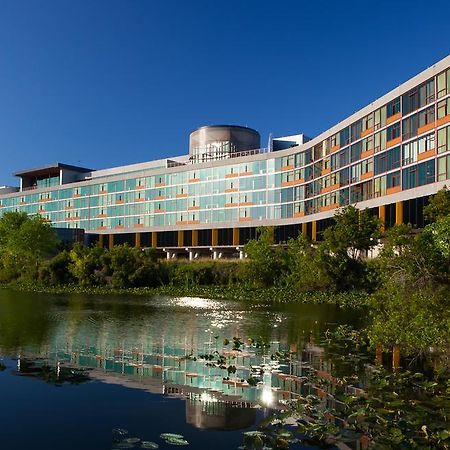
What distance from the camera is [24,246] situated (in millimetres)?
75125

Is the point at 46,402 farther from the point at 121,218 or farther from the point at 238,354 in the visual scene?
the point at 121,218

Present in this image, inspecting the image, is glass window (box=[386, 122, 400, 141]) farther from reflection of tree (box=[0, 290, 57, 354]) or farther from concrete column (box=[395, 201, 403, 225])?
reflection of tree (box=[0, 290, 57, 354])

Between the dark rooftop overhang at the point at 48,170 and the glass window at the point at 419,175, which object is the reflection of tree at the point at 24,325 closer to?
the glass window at the point at 419,175

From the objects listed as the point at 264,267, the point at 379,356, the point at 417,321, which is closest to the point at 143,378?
the point at 417,321

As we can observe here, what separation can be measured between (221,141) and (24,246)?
40832 mm

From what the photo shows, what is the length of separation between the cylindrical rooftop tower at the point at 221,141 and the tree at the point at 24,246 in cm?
3347

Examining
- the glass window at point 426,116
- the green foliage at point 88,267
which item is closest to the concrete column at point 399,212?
the glass window at point 426,116

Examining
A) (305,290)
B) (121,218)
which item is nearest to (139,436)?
(305,290)

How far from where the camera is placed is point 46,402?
12.4 m

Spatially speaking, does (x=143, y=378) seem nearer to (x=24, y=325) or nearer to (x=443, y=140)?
(x=24, y=325)

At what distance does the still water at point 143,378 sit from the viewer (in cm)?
1044

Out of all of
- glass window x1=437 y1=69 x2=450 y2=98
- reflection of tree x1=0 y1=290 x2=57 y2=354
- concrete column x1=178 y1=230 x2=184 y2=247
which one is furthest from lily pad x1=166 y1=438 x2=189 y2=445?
concrete column x1=178 y1=230 x2=184 y2=247

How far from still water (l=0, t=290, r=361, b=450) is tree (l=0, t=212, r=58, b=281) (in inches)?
1880

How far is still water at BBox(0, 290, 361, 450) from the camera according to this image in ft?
34.2
